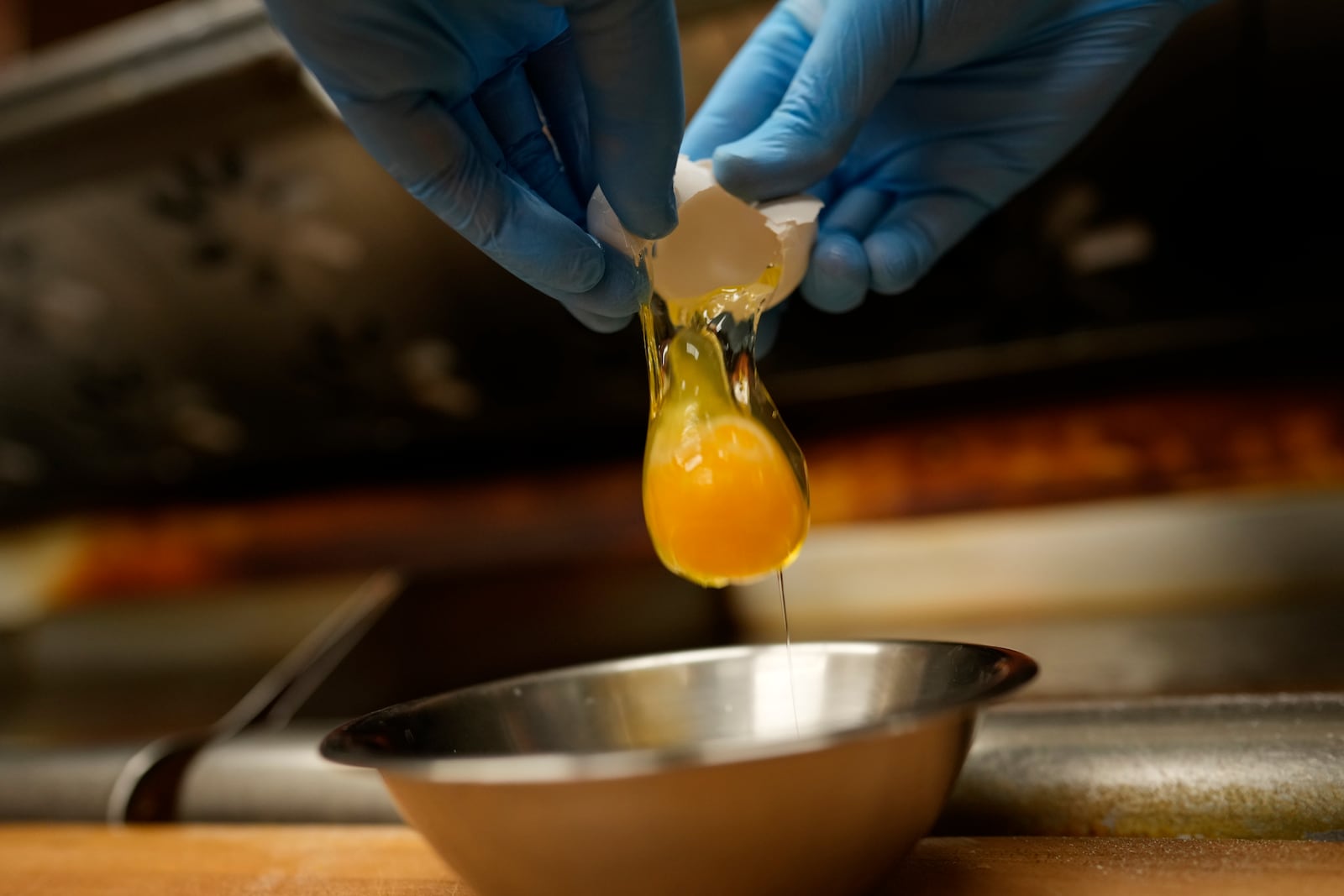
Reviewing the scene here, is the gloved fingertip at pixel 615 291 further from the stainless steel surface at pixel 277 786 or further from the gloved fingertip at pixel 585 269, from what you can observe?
the stainless steel surface at pixel 277 786

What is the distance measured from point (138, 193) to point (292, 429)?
552mm

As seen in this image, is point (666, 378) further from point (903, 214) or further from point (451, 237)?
point (451, 237)

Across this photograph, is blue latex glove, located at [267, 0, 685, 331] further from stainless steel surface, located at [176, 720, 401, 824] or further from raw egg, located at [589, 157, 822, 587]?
stainless steel surface, located at [176, 720, 401, 824]

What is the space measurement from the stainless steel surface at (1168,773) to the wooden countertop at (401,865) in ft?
0.19

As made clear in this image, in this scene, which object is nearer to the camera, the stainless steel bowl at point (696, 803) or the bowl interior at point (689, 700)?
the stainless steel bowl at point (696, 803)

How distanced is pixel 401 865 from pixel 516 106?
2.32ft

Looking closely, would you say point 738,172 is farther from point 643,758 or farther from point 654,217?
point 643,758

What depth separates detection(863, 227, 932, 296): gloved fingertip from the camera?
1069 mm

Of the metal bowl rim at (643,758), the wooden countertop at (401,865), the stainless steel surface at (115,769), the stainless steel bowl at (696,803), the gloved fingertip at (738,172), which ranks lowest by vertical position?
the stainless steel surface at (115,769)

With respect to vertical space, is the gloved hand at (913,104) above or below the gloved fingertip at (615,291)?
above

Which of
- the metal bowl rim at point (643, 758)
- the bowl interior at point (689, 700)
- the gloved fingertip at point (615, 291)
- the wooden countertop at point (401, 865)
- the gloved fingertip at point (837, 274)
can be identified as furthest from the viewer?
the gloved fingertip at point (837, 274)

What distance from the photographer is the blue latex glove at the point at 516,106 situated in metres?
0.69

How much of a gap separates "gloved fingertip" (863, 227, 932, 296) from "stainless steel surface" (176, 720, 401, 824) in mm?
804

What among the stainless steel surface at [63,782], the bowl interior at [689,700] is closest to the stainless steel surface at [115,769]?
the stainless steel surface at [63,782]
